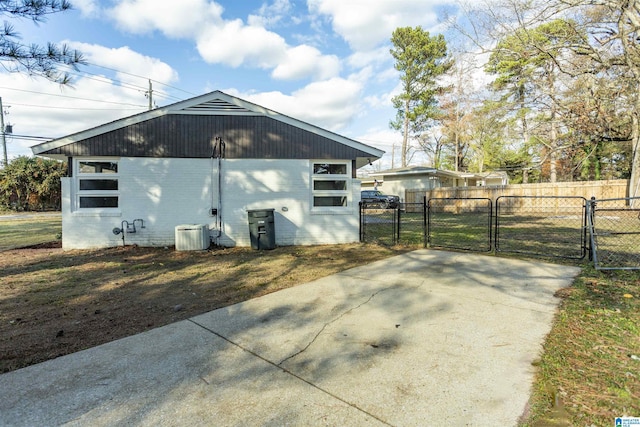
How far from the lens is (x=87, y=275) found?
5.89 metres

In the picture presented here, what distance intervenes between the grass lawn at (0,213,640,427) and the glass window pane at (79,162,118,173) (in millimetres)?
2217

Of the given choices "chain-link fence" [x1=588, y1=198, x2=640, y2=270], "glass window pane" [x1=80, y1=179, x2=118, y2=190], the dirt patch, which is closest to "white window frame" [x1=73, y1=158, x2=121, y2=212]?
"glass window pane" [x1=80, y1=179, x2=118, y2=190]

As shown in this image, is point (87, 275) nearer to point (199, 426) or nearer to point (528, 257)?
point (199, 426)

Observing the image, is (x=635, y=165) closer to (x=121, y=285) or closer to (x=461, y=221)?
(x=461, y=221)

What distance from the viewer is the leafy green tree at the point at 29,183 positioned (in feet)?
83.4

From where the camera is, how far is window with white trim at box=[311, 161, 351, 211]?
9.53 m

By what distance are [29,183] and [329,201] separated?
2864cm

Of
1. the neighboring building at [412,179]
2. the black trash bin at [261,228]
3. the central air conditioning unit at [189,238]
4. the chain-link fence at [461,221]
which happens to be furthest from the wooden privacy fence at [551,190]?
the central air conditioning unit at [189,238]

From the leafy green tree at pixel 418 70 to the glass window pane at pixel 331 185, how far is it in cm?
2346

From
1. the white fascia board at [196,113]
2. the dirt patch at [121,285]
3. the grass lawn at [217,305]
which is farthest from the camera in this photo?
the white fascia board at [196,113]

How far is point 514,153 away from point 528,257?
3175 centimetres

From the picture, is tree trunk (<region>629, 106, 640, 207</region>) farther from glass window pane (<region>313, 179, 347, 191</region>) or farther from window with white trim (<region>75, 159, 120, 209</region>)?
window with white trim (<region>75, 159, 120, 209</region>)

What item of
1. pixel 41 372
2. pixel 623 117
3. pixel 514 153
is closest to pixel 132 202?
Result: pixel 41 372

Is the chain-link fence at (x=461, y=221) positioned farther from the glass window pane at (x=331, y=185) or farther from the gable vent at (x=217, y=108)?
the gable vent at (x=217, y=108)
